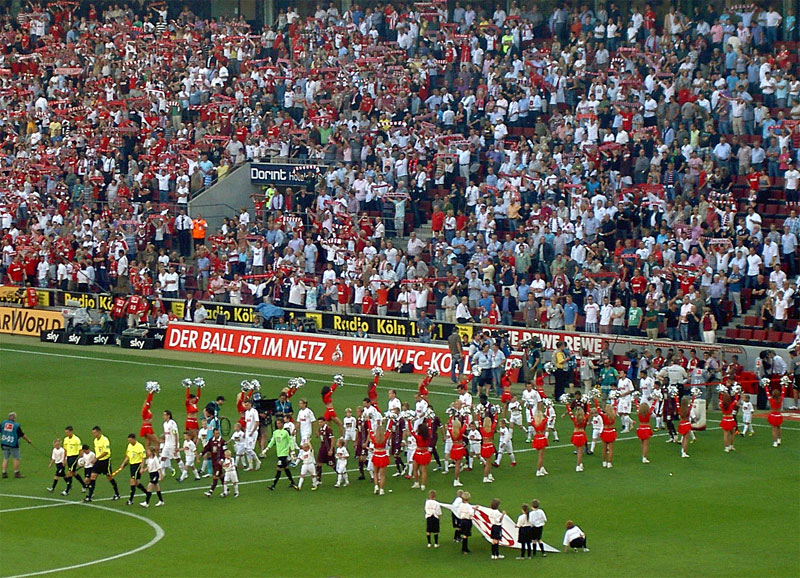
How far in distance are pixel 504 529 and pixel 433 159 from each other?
27.7 meters

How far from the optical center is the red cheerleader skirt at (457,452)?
102 feet

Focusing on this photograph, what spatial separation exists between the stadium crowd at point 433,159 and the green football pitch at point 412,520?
814 centimetres

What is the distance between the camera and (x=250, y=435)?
108 feet

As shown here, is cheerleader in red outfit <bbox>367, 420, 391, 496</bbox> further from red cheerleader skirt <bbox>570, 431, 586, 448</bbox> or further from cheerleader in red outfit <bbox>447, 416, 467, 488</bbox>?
red cheerleader skirt <bbox>570, 431, 586, 448</bbox>

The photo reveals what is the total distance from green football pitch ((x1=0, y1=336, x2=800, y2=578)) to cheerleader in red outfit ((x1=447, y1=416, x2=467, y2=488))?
1.31 ft

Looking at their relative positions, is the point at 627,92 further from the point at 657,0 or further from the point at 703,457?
the point at 703,457

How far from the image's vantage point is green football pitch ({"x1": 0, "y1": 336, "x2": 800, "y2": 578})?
24.9m

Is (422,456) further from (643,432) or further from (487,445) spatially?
(643,432)

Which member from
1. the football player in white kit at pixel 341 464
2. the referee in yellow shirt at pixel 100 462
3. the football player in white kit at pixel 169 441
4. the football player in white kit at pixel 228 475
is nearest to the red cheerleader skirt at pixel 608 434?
the football player in white kit at pixel 341 464

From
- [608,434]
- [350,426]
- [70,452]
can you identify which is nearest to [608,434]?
[608,434]

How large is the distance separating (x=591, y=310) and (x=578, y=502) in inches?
556

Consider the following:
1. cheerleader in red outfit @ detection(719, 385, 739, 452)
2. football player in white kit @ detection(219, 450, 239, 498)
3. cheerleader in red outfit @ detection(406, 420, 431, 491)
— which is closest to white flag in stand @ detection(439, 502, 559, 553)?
cheerleader in red outfit @ detection(406, 420, 431, 491)

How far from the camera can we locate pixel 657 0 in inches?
2142

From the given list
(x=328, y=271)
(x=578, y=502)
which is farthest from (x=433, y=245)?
(x=578, y=502)
